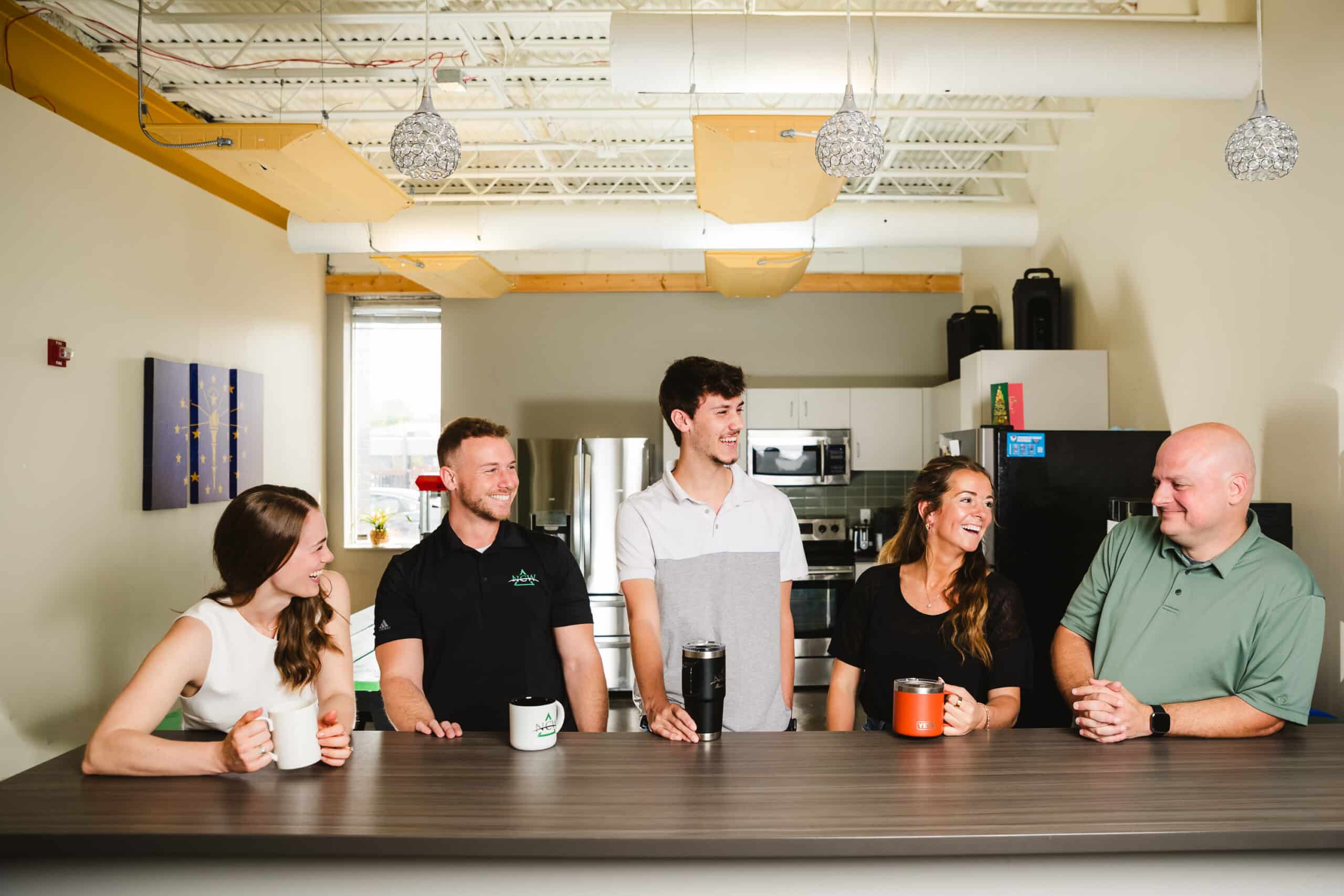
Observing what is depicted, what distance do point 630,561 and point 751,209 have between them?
84.8 inches

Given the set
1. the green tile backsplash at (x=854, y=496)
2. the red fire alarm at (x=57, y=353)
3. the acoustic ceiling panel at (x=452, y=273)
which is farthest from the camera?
the green tile backsplash at (x=854, y=496)

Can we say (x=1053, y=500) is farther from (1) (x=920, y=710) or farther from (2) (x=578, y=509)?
(2) (x=578, y=509)

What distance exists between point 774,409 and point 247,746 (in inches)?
208

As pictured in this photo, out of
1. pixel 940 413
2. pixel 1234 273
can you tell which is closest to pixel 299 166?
pixel 1234 273

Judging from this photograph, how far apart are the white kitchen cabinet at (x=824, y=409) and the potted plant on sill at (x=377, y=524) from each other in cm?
320

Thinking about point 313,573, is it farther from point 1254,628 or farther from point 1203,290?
point 1203,290

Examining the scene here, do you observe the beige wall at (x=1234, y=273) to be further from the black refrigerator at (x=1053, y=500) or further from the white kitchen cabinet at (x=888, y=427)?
the white kitchen cabinet at (x=888, y=427)

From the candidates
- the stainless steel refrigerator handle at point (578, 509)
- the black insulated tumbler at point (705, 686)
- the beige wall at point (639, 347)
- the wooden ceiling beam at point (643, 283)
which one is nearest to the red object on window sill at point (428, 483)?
the stainless steel refrigerator handle at point (578, 509)

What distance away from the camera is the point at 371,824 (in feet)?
4.25

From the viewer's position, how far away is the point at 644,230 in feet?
17.4

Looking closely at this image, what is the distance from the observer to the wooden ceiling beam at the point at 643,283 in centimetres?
709

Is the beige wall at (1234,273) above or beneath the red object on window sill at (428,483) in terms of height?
above

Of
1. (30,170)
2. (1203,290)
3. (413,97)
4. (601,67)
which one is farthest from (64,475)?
(1203,290)

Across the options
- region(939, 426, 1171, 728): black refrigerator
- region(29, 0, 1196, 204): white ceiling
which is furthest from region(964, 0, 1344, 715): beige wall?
region(29, 0, 1196, 204): white ceiling
